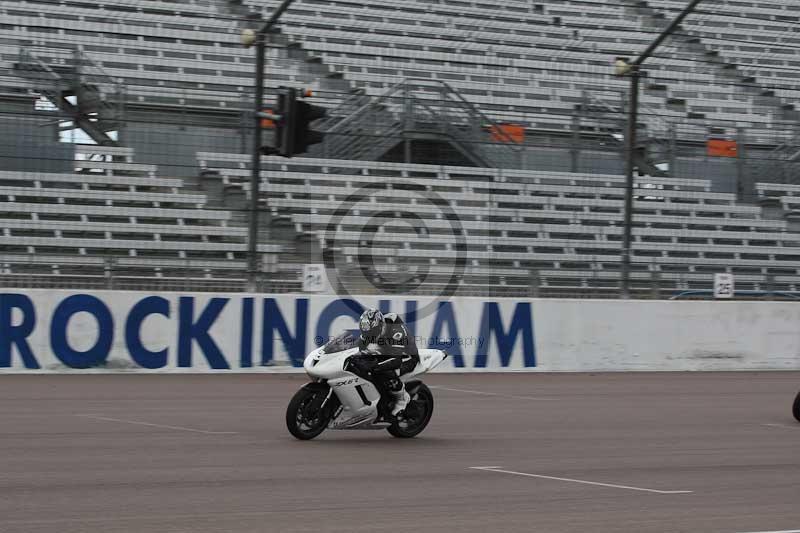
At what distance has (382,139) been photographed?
21.5 metres

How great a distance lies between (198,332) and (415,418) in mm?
7318

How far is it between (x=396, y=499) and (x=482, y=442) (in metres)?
3.35

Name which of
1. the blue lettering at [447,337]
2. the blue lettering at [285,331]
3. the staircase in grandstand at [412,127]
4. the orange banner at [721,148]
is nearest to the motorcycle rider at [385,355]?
the blue lettering at [285,331]

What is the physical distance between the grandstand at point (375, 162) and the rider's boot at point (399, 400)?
7.68m

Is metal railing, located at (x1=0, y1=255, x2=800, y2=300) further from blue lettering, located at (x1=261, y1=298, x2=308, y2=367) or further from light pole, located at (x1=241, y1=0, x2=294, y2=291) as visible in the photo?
blue lettering, located at (x1=261, y1=298, x2=308, y2=367)

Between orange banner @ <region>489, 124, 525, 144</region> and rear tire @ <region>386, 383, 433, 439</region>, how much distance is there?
1245 cm

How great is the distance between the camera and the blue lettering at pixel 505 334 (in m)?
19.4

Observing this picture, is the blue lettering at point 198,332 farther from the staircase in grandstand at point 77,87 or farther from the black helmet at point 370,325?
the black helmet at point 370,325

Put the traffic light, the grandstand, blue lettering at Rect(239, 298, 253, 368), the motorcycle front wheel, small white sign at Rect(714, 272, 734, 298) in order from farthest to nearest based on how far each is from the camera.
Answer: small white sign at Rect(714, 272, 734, 298)
the grandstand
blue lettering at Rect(239, 298, 253, 368)
the traffic light
the motorcycle front wheel

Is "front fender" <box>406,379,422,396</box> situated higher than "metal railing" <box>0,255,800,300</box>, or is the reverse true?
"metal railing" <box>0,255,800,300</box>

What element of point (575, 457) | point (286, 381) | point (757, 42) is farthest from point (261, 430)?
point (757, 42)

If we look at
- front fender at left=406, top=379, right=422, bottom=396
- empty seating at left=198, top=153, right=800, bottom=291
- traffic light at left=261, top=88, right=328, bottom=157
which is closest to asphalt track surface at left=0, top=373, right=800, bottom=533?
front fender at left=406, top=379, right=422, bottom=396

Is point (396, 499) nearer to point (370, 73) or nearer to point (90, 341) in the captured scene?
point (90, 341)

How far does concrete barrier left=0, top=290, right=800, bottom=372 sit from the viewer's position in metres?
16.8
